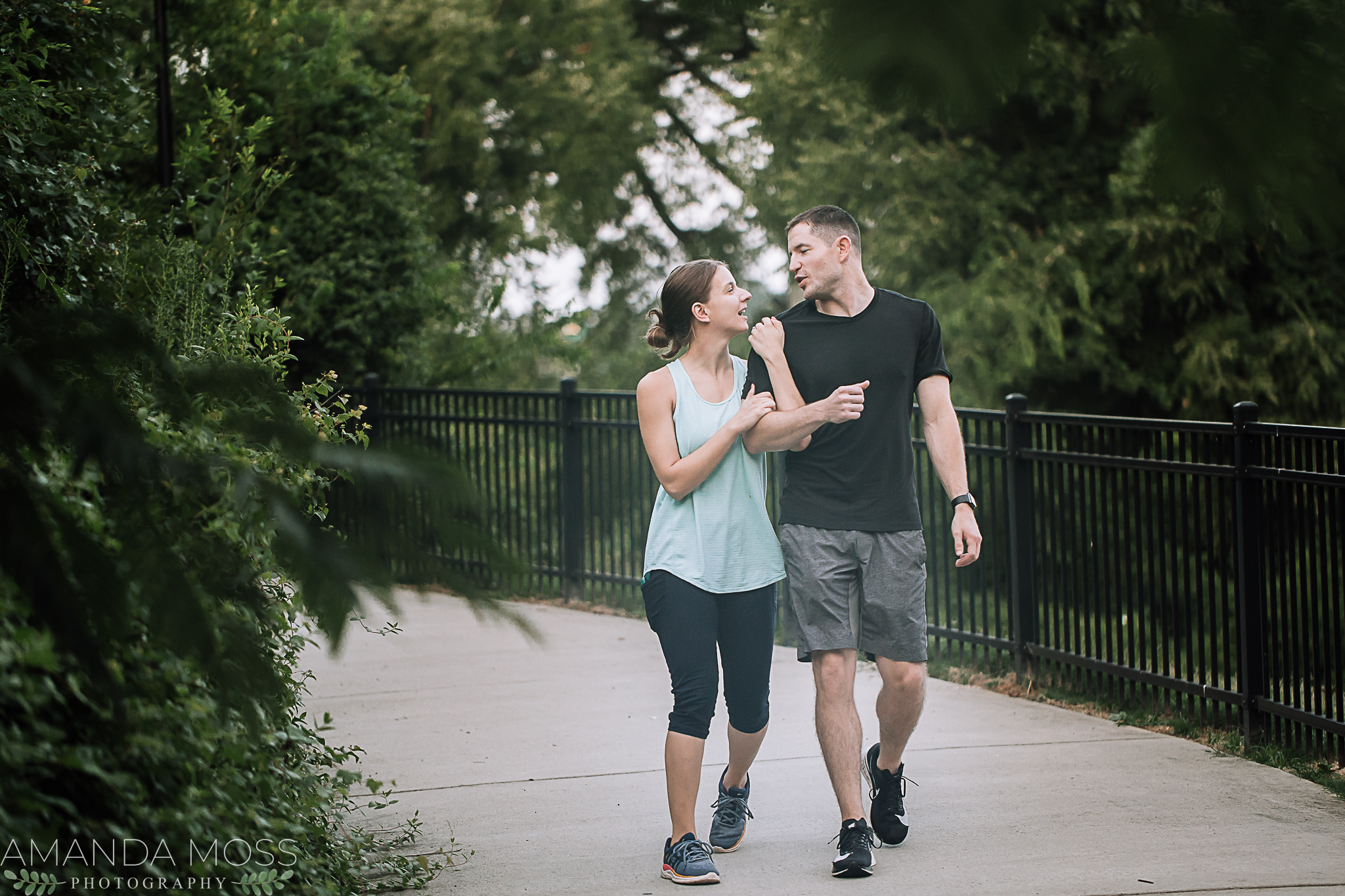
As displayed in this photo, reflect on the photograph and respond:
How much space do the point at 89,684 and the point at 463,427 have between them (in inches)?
323

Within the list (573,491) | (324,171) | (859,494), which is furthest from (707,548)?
(324,171)

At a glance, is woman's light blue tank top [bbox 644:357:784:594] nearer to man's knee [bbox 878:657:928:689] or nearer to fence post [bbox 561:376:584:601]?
man's knee [bbox 878:657:928:689]

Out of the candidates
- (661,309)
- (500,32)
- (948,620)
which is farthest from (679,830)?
(500,32)

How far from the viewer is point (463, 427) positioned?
957cm

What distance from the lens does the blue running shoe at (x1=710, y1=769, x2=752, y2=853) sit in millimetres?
4098

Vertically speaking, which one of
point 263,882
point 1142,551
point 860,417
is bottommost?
point 263,882

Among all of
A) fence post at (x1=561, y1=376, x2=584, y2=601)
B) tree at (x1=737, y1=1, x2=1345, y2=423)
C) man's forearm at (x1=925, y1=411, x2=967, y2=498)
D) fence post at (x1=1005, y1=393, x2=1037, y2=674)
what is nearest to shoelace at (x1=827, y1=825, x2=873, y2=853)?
man's forearm at (x1=925, y1=411, x2=967, y2=498)

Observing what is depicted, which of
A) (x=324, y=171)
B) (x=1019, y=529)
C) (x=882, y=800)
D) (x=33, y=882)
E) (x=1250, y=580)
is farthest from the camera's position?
(x=324, y=171)

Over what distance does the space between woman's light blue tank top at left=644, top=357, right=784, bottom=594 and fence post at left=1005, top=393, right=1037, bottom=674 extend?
2.72 metres

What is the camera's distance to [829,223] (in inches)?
167

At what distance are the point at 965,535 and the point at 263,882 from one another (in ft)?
7.73

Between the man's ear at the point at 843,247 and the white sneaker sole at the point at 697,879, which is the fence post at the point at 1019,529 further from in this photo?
the white sneaker sole at the point at 697,879

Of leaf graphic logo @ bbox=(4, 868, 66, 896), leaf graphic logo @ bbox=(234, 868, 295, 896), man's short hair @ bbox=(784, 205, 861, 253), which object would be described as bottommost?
leaf graphic logo @ bbox=(234, 868, 295, 896)

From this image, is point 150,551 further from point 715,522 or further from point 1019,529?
point 1019,529
